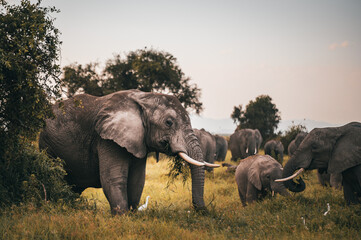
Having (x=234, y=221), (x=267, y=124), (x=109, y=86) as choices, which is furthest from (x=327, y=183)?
(x=267, y=124)

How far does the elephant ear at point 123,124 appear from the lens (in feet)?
22.7

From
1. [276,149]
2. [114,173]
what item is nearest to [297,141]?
[276,149]

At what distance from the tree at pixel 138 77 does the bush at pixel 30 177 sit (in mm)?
21606

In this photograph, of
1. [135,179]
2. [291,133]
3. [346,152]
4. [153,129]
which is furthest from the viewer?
[291,133]

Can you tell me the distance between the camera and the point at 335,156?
26.4 feet

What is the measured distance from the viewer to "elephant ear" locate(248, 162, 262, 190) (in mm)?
9320

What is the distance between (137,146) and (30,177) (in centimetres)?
220

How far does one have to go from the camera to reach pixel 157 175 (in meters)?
17.1

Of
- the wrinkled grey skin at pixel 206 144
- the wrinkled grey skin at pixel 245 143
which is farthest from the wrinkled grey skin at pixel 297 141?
the wrinkled grey skin at pixel 245 143

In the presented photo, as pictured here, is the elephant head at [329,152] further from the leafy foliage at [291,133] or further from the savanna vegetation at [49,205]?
the leafy foliage at [291,133]

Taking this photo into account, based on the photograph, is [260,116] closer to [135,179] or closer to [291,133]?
[291,133]

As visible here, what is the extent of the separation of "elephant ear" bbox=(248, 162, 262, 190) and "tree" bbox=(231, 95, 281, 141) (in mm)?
36895

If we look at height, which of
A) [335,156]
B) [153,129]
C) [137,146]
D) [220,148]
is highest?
[153,129]

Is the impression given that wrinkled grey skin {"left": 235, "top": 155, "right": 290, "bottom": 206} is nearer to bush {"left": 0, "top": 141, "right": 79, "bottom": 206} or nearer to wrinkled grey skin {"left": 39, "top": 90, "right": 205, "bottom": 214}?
wrinkled grey skin {"left": 39, "top": 90, "right": 205, "bottom": 214}
